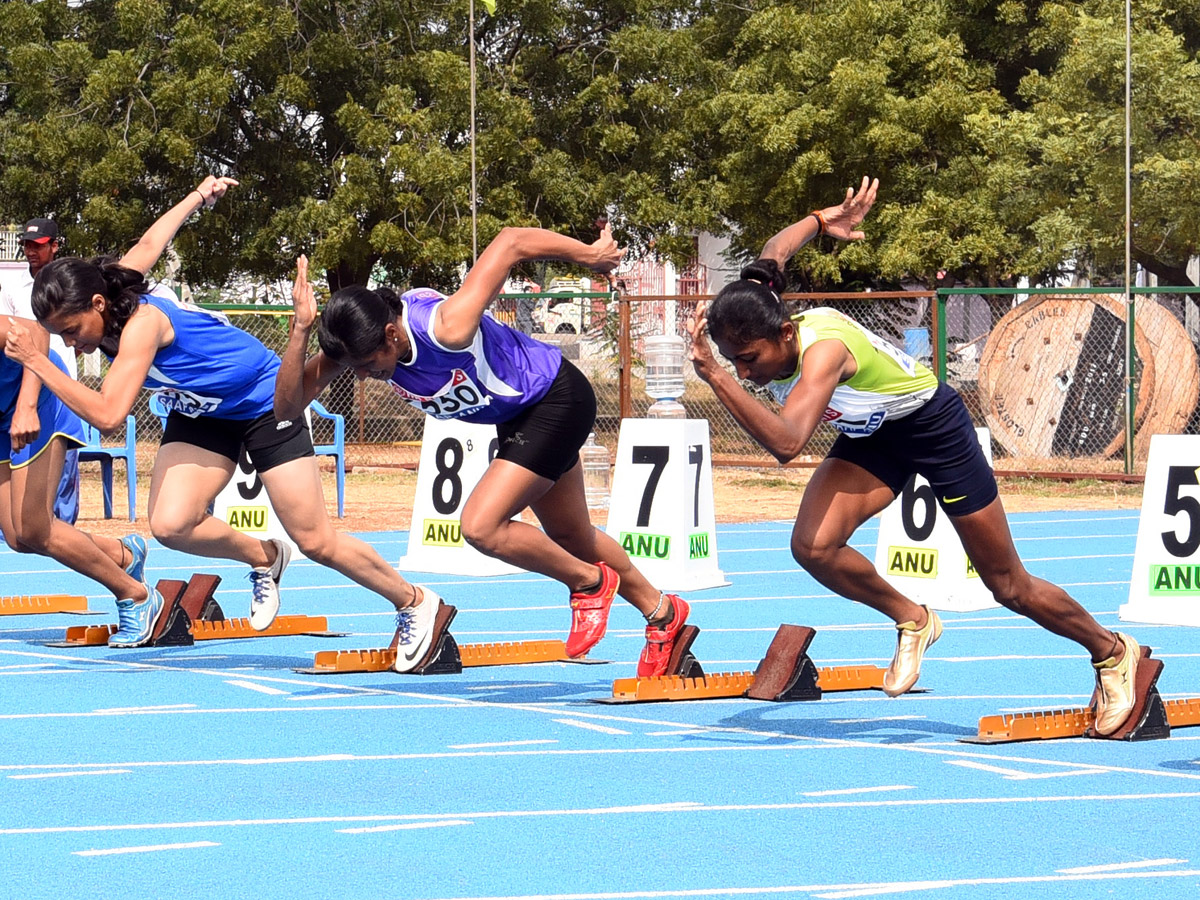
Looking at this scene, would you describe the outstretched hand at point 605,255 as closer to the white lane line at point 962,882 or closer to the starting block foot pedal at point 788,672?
the starting block foot pedal at point 788,672

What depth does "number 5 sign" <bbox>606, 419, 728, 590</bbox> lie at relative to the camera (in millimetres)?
12758

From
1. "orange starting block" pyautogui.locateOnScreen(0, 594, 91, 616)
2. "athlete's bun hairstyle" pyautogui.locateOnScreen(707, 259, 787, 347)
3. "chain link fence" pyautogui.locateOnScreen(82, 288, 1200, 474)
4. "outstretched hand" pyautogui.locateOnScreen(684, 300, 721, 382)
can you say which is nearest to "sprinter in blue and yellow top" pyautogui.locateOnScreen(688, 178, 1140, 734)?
"athlete's bun hairstyle" pyautogui.locateOnScreen(707, 259, 787, 347)

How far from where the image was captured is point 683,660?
8.47 m

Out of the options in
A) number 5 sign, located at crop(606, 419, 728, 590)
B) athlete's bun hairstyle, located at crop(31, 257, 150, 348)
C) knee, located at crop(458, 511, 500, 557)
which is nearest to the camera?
knee, located at crop(458, 511, 500, 557)

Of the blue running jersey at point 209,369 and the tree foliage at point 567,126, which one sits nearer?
the blue running jersey at point 209,369

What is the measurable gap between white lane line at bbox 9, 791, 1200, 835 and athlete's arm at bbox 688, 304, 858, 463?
45.4 inches

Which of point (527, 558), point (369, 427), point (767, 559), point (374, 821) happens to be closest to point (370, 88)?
point (369, 427)

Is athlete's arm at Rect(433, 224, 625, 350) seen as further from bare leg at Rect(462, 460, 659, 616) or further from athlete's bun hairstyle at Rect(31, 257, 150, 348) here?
athlete's bun hairstyle at Rect(31, 257, 150, 348)

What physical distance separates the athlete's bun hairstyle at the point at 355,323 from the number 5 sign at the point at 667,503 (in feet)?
17.7

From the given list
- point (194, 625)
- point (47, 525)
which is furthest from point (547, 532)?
point (194, 625)

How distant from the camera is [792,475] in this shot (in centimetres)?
2359

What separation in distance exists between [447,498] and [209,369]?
5220 millimetres

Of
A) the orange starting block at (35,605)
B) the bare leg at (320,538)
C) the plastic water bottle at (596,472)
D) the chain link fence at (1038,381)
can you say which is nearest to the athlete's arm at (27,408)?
the bare leg at (320,538)

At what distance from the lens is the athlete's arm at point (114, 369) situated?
7.88 m
